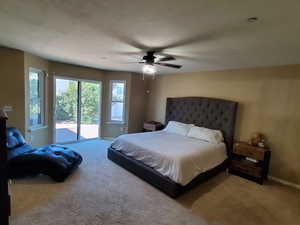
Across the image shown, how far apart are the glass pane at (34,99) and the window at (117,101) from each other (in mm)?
2076

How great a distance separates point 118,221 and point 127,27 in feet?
7.84

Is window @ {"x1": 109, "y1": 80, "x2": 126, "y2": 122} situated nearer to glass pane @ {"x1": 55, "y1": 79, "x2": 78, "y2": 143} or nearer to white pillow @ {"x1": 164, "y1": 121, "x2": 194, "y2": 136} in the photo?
glass pane @ {"x1": 55, "y1": 79, "x2": 78, "y2": 143}

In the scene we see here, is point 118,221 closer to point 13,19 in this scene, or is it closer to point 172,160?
point 172,160

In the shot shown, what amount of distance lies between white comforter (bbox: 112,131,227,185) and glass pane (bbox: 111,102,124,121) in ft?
6.33

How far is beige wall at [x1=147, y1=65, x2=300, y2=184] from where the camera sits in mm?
3156

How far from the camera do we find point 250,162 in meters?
3.40

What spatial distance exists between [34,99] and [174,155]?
380 centimetres

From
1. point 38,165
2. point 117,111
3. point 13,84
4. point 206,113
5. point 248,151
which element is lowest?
point 38,165

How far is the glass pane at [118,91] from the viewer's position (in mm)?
5594

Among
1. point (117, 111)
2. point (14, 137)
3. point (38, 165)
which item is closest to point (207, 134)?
point (117, 111)

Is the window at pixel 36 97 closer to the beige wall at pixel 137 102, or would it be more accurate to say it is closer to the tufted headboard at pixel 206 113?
the beige wall at pixel 137 102

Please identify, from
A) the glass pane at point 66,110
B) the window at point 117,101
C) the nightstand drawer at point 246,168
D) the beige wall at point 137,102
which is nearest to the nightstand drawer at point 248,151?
the nightstand drawer at point 246,168

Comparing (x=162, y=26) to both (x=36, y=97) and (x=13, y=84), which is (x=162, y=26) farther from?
(x=36, y=97)

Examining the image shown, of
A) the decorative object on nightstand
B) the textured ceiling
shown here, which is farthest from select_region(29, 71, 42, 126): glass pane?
the decorative object on nightstand
